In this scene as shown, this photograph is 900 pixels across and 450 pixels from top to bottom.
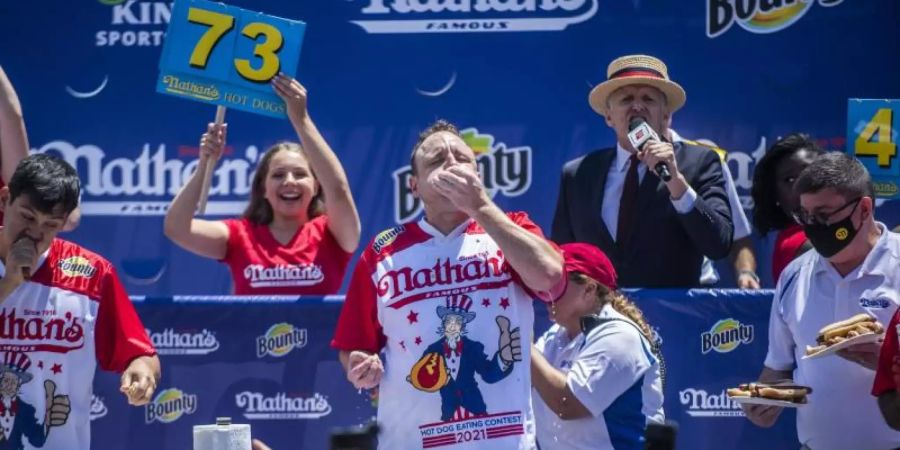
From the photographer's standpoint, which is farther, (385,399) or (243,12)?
(243,12)

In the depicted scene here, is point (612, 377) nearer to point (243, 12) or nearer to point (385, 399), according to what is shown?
point (385, 399)

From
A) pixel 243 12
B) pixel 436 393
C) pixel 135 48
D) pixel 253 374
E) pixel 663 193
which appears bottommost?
pixel 436 393

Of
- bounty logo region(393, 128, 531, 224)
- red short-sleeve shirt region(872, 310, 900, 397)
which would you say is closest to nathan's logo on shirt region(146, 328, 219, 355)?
bounty logo region(393, 128, 531, 224)

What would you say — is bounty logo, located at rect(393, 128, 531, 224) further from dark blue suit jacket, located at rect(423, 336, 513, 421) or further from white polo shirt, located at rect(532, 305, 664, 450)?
dark blue suit jacket, located at rect(423, 336, 513, 421)

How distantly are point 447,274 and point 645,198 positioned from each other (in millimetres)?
2046

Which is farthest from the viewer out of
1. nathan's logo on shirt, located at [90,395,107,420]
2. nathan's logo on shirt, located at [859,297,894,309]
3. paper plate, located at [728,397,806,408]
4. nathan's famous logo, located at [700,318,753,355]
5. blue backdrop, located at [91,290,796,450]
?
nathan's logo on shirt, located at [90,395,107,420]

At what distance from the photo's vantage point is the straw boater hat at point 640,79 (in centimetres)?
605

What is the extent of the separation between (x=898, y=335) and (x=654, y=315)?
5.81 ft

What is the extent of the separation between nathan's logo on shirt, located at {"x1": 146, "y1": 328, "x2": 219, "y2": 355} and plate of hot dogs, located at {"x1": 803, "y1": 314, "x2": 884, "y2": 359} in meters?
2.67

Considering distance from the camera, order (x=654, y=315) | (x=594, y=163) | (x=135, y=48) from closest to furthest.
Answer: (x=654, y=315), (x=594, y=163), (x=135, y=48)

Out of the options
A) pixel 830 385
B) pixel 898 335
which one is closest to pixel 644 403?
pixel 830 385

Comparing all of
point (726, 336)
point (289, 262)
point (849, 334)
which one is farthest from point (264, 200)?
point (849, 334)

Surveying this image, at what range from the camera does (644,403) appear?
462cm

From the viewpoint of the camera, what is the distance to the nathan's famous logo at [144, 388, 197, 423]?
19.3 ft
